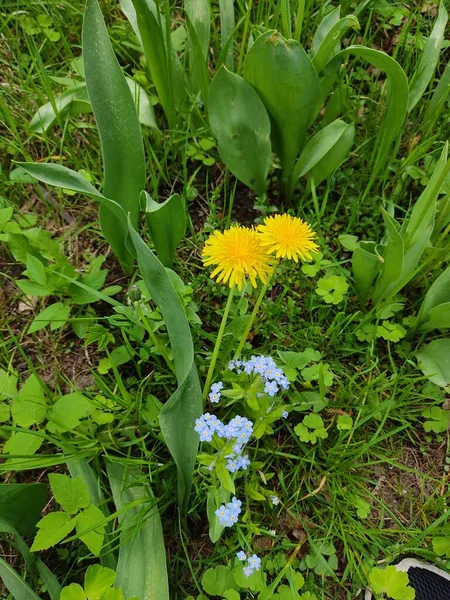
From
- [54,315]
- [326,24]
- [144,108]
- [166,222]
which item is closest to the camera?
[166,222]

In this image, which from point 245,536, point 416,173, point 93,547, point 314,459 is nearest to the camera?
point 93,547

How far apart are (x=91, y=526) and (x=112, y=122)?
34.3 inches

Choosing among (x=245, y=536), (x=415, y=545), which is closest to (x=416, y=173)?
(x=415, y=545)

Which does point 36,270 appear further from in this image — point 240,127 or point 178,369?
point 240,127

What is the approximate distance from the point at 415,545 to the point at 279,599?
363 millimetres

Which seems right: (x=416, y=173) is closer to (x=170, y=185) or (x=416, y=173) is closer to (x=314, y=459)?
(x=170, y=185)

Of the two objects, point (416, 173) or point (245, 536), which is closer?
point (245, 536)

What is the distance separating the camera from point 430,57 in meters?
1.49

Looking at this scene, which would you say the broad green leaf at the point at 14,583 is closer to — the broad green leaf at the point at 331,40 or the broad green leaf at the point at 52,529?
the broad green leaf at the point at 52,529

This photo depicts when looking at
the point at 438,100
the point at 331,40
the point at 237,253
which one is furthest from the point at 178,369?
the point at 438,100

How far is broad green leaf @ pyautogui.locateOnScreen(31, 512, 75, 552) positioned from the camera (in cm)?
102

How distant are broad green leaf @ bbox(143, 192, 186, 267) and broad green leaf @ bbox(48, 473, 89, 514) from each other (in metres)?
0.58

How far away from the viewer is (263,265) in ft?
3.51

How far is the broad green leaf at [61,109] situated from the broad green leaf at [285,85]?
0.52 metres
